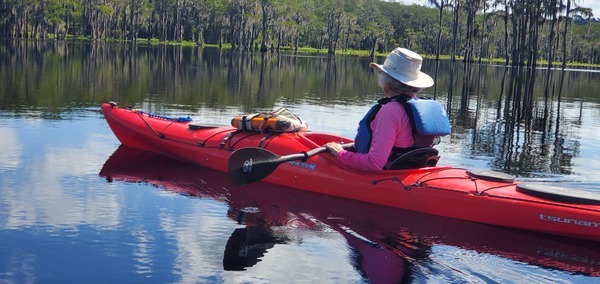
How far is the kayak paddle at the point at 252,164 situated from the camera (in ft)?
27.1

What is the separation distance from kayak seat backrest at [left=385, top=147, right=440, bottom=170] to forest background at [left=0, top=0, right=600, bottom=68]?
2502 inches

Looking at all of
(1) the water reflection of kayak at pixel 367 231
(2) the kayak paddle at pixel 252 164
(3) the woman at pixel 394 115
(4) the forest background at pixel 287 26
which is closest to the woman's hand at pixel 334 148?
(2) the kayak paddle at pixel 252 164

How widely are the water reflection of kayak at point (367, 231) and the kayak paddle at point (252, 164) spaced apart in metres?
0.30

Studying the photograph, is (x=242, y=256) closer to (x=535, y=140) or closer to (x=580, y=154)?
(x=580, y=154)

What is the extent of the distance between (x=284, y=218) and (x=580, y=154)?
7.62 meters

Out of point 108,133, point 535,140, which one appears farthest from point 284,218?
point 535,140

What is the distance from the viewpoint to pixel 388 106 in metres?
7.64

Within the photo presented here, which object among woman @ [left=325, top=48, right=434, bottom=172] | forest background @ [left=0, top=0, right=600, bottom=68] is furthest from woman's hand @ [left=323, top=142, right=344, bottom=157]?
forest background @ [left=0, top=0, right=600, bottom=68]

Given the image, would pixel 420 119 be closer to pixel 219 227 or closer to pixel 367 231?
pixel 367 231

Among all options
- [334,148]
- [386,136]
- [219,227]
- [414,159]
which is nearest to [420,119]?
[386,136]

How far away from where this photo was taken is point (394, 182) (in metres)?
8.02

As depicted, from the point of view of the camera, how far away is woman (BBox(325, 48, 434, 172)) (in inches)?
302

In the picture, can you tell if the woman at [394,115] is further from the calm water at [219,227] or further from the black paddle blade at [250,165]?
the black paddle blade at [250,165]

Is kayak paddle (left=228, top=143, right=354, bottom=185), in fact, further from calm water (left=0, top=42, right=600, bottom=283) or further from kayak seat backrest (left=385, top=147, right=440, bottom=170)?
kayak seat backrest (left=385, top=147, right=440, bottom=170)
